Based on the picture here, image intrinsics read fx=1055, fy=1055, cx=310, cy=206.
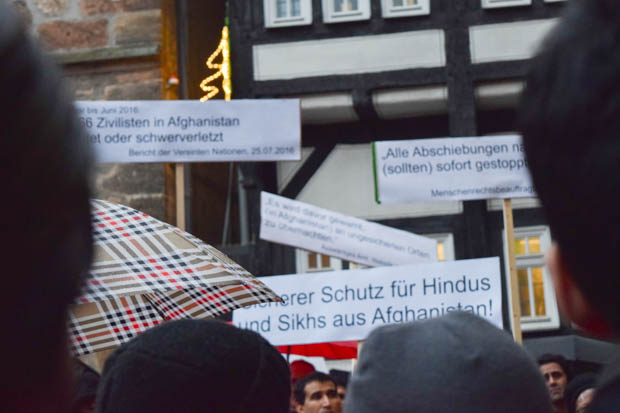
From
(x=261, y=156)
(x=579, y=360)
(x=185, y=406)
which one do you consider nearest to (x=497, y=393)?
(x=185, y=406)

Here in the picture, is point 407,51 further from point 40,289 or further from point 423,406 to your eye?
point 40,289

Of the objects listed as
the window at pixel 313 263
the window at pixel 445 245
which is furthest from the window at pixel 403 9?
the window at pixel 313 263

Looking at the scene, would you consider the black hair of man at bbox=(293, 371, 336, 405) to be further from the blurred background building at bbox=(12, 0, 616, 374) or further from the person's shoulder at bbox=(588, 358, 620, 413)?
the person's shoulder at bbox=(588, 358, 620, 413)

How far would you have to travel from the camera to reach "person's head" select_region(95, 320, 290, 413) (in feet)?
4.94

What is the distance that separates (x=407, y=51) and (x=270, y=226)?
17.7 feet

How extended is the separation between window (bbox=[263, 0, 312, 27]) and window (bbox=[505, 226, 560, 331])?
3.34 metres

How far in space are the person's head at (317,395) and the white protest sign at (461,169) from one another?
128 cm

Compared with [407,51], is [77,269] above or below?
below

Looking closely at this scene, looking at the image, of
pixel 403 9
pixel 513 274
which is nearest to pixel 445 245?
pixel 403 9

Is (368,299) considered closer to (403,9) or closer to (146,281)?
(146,281)

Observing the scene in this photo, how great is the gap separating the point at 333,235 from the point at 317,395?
1013mm

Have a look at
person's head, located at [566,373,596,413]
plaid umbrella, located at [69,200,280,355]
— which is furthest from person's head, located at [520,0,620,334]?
person's head, located at [566,373,596,413]

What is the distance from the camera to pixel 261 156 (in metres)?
6.18

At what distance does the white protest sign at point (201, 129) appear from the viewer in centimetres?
620
